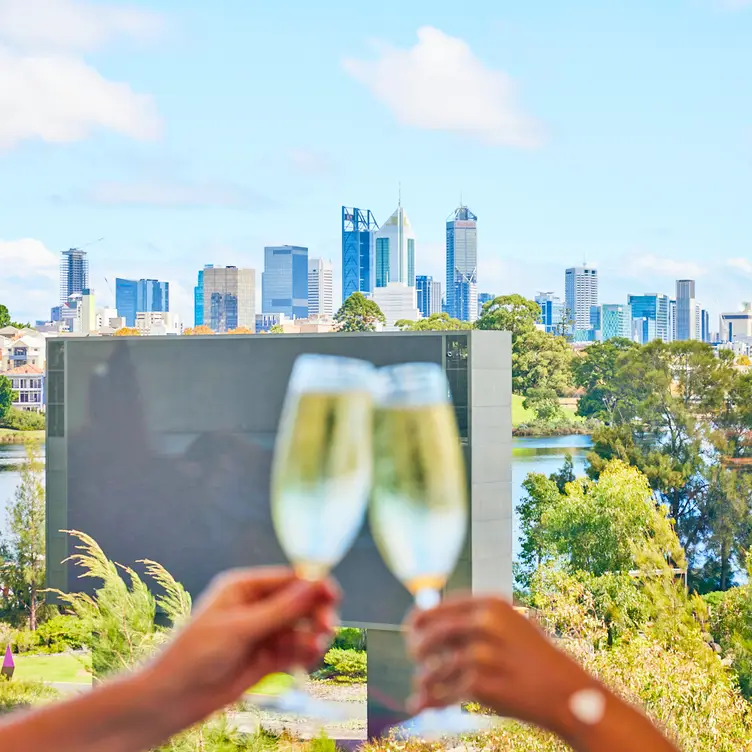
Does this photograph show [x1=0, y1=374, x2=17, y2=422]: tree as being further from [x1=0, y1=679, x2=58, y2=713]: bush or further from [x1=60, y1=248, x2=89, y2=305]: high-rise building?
[x1=60, y1=248, x2=89, y2=305]: high-rise building

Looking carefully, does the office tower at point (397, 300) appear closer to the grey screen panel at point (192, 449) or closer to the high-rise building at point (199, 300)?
the high-rise building at point (199, 300)

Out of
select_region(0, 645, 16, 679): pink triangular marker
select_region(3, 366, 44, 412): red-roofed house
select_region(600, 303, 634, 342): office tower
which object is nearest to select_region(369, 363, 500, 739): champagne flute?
select_region(0, 645, 16, 679): pink triangular marker

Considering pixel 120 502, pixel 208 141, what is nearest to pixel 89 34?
pixel 208 141

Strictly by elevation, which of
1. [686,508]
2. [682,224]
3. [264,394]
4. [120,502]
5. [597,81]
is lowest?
[686,508]

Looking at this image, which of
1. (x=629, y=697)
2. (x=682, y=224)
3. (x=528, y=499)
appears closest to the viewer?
(x=629, y=697)

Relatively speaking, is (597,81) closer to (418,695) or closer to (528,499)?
(528,499)
